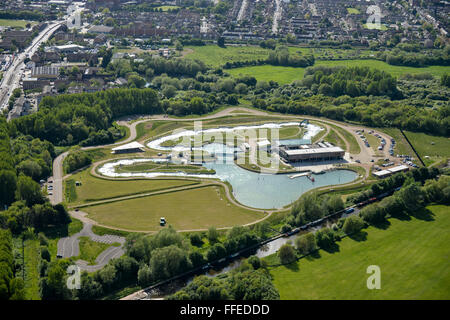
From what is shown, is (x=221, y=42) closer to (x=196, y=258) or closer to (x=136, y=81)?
(x=136, y=81)

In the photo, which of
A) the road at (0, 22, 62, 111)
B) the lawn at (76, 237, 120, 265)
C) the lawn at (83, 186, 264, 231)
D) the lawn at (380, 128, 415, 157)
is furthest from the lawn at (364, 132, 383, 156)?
the road at (0, 22, 62, 111)

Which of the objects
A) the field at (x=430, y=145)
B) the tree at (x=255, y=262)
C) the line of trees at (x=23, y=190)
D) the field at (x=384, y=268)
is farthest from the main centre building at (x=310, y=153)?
the line of trees at (x=23, y=190)

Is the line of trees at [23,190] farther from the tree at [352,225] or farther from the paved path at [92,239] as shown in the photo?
the tree at [352,225]

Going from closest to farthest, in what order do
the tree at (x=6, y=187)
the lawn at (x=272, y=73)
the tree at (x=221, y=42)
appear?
the tree at (x=6, y=187) < the lawn at (x=272, y=73) < the tree at (x=221, y=42)

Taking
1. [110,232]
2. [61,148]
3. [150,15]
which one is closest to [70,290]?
[110,232]

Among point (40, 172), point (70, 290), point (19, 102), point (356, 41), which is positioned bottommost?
point (70, 290)

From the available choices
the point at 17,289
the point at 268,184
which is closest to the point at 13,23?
the point at 268,184

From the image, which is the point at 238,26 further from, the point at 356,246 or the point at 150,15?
the point at 356,246
